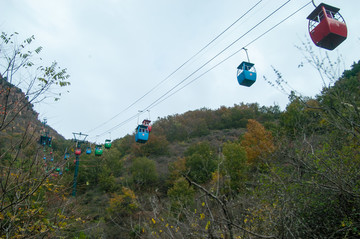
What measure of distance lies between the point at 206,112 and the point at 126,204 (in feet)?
113

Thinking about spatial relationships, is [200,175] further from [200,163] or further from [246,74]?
[246,74]

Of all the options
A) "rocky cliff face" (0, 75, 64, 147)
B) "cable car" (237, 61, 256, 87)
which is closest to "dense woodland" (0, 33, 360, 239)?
"rocky cliff face" (0, 75, 64, 147)

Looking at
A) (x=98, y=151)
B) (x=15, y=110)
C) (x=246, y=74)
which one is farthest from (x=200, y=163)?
(x=15, y=110)

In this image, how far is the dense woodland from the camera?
3865 millimetres

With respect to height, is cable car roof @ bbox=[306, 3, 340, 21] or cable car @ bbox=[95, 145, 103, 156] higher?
cable car @ bbox=[95, 145, 103, 156]

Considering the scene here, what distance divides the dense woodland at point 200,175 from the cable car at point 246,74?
1445 millimetres

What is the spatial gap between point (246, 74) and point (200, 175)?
2032 cm

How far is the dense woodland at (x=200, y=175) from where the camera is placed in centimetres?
387

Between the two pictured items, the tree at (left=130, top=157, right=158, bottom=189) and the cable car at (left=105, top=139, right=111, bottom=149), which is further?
the tree at (left=130, top=157, right=158, bottom=189)

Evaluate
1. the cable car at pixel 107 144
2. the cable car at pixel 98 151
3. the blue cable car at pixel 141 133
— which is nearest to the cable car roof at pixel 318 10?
the blue cable car at pixel 141 133

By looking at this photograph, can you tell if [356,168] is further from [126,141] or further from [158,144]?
[126,141]

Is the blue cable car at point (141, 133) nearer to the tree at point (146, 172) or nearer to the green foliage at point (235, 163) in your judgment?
the green foliage at point (235, 163)

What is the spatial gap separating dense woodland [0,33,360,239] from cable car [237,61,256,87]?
1.45 m

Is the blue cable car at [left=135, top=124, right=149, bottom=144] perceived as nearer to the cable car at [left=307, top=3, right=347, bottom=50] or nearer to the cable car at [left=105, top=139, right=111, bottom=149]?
the cable car at [left=105, top=139, right=111, bottom=149]
